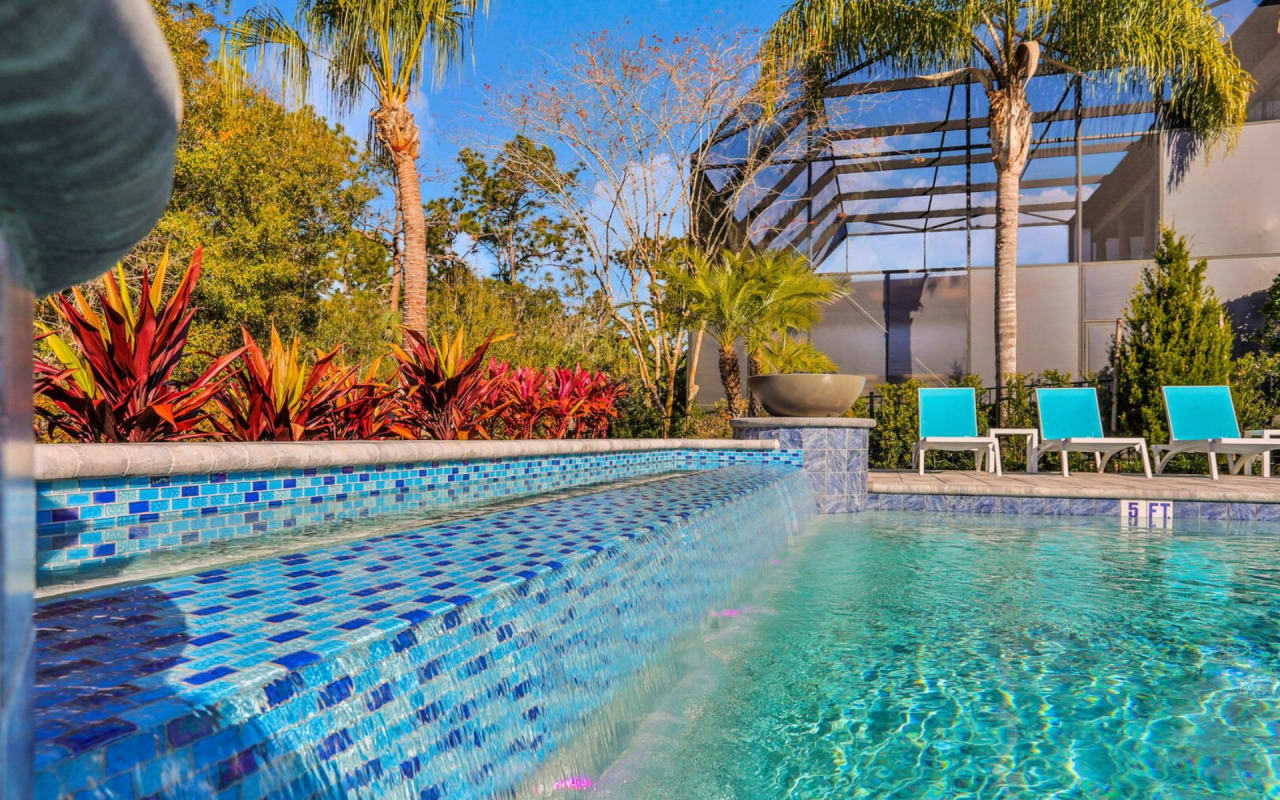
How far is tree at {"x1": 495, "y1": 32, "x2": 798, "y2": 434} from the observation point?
11938mm

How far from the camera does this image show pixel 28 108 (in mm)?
243

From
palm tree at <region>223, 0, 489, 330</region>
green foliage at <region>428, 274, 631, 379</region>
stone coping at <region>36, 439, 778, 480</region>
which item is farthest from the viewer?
green foliage at <region>428, 274, 631, 379</region>

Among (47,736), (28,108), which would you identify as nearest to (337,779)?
(47,736)

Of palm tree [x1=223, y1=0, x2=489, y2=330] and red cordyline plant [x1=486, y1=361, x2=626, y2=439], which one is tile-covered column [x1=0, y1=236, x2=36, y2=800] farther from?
palm tree [x1=223, y1=0, x2=489, y2=330]

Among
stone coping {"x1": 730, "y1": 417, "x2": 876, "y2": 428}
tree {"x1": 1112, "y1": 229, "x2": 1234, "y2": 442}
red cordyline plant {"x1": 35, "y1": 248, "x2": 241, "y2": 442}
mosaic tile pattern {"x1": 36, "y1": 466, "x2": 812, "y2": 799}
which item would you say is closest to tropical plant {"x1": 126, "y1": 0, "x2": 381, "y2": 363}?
red cordyline plant {"x1": 35, "y1": 248, "x2": 241, "y2": 442}

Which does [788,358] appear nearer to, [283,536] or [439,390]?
[439,390]

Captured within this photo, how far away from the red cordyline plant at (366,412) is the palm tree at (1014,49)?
26.9ft

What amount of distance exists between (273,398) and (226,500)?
1.22 m

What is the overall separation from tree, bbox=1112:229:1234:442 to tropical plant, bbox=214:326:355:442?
31.7ft

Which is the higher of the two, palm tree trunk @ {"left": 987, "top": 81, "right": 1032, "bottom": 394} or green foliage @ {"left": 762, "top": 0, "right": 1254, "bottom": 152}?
green foliage @ {"left": 762, "top": 0, "right": 1254, "bottom": 152}

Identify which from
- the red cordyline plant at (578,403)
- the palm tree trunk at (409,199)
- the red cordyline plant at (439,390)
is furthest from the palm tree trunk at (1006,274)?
the palm tree trunk at (409,199)

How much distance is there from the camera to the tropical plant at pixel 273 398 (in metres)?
4.57

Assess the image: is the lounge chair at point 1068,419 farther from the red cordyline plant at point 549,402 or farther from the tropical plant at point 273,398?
the tropical plant at point 273,398

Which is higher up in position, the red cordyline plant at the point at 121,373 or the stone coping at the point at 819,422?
the red cordyline plant at the point at 121,373
